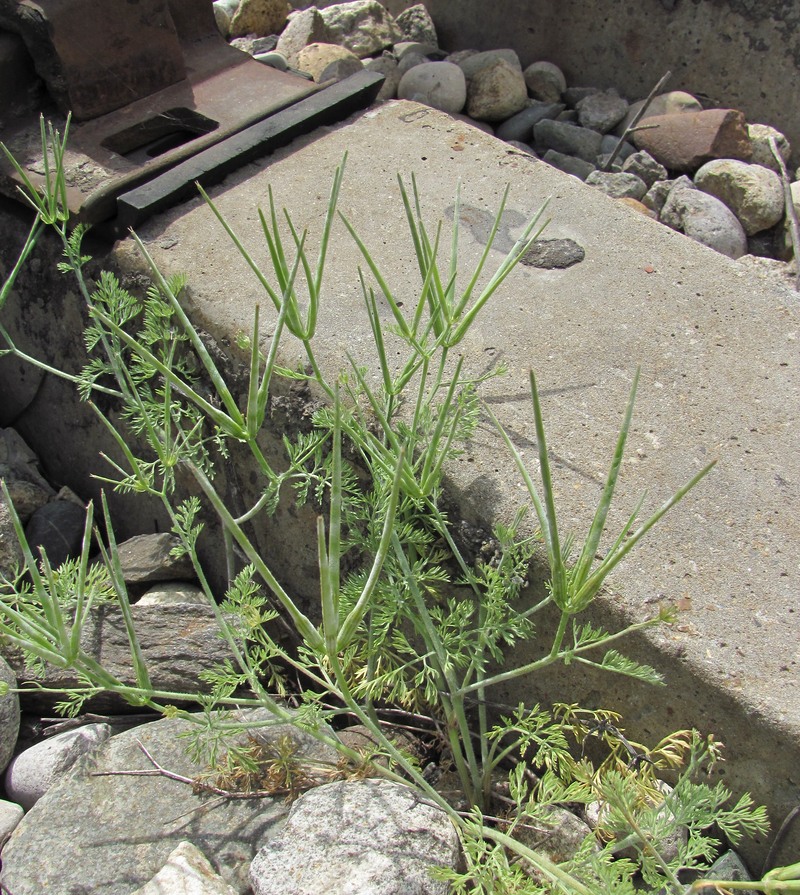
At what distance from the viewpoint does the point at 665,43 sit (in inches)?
157

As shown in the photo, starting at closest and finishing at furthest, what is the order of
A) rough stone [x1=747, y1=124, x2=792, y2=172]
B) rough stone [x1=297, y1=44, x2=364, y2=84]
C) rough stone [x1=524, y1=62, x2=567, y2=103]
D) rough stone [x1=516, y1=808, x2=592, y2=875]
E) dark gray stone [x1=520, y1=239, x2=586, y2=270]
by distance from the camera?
rough stone [x1=516, y1=808, x2=592, y2=875] → dark gray stone [x1=520, y1=239, x2=586, y2=270] → rough stone [x1=747, y1=124, x2=792, y2=172] → rough stone [x1=297, y1=44, x2=364, y2=84] → rough stone [x1=524, y1=62, x2=567, y2=103]

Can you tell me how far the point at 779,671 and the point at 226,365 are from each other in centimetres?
137

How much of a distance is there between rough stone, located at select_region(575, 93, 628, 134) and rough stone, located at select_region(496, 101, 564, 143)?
0.33 feet

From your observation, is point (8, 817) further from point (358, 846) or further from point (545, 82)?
point (545, 82)

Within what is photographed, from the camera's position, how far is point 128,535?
270 cm

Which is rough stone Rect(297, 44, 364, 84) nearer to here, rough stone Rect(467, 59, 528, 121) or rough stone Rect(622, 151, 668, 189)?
rough stone Rect(467, 59, 528, 121)

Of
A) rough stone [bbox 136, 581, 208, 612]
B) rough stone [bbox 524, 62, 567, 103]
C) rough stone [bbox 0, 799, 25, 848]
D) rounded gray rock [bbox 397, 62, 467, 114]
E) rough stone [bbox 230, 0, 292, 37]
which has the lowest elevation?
rough stone [bbox 0, 799, 25, 848]

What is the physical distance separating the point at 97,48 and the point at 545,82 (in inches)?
74.1

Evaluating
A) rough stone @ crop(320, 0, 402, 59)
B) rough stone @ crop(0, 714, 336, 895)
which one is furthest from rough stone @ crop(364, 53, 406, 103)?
rough stone @ crop(0, 714, 336, 895)

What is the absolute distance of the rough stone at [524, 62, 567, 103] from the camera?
13.0 ft

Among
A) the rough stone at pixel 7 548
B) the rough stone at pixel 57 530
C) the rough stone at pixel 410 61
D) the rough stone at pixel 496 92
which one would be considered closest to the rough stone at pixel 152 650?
the rough stone at pixel 7 548

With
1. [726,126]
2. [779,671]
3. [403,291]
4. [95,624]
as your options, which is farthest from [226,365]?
[726,126]

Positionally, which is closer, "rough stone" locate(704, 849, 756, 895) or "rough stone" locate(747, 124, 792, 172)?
"rough stone" locate(704, 849, 756, 895)

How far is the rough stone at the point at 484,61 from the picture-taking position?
382 centimetres
